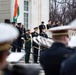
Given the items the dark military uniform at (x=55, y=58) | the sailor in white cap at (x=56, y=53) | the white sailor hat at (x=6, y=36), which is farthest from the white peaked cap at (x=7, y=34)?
the dark military uniform at (x=55, y=58)

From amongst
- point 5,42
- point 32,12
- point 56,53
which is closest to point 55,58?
point 56,53

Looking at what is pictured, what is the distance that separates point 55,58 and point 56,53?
0.19 feet

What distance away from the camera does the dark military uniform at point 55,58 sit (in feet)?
15.1

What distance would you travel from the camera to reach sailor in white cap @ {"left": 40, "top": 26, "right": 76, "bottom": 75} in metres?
4.54

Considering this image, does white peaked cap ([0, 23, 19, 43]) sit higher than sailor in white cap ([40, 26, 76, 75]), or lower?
higher

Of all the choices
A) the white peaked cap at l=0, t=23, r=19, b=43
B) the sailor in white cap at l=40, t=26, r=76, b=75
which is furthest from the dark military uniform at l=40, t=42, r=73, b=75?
the white peaked cap at l=0, t=23, r=19, b=43

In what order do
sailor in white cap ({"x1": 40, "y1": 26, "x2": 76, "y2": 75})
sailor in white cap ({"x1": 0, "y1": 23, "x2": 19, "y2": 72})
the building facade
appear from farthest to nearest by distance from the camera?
the building facade → sailor in white cap ({"x1": 40, "y1": 26, "x2": 76, "y2": 75}) → sailor in white cap ({"x1": 0, "y1": 23, "x2": 19, "y2": 72})

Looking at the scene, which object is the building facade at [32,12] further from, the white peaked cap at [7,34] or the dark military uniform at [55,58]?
the white peaked cap at [7,34]

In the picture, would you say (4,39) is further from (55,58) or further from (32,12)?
(32,12)


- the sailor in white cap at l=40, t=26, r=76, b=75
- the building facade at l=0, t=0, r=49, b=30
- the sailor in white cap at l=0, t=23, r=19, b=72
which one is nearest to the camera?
the sailor in white cap at l=0, t=23, r=19, b=72

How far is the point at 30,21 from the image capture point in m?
26.9

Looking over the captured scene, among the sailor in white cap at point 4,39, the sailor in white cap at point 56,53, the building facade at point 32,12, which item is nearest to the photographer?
the sailor in white cap at point 4,39

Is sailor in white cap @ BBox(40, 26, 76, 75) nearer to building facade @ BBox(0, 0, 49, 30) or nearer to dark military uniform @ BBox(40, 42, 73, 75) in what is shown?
dark military uniform @ BBox(40, 42, 73, 75)

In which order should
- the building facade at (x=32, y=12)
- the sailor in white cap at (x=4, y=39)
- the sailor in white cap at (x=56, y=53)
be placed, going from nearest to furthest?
the sailor in white cap at (x=4, y=39), the sailor in white cap at (x=56, y=53), the building facade at (x=32, y=12)
